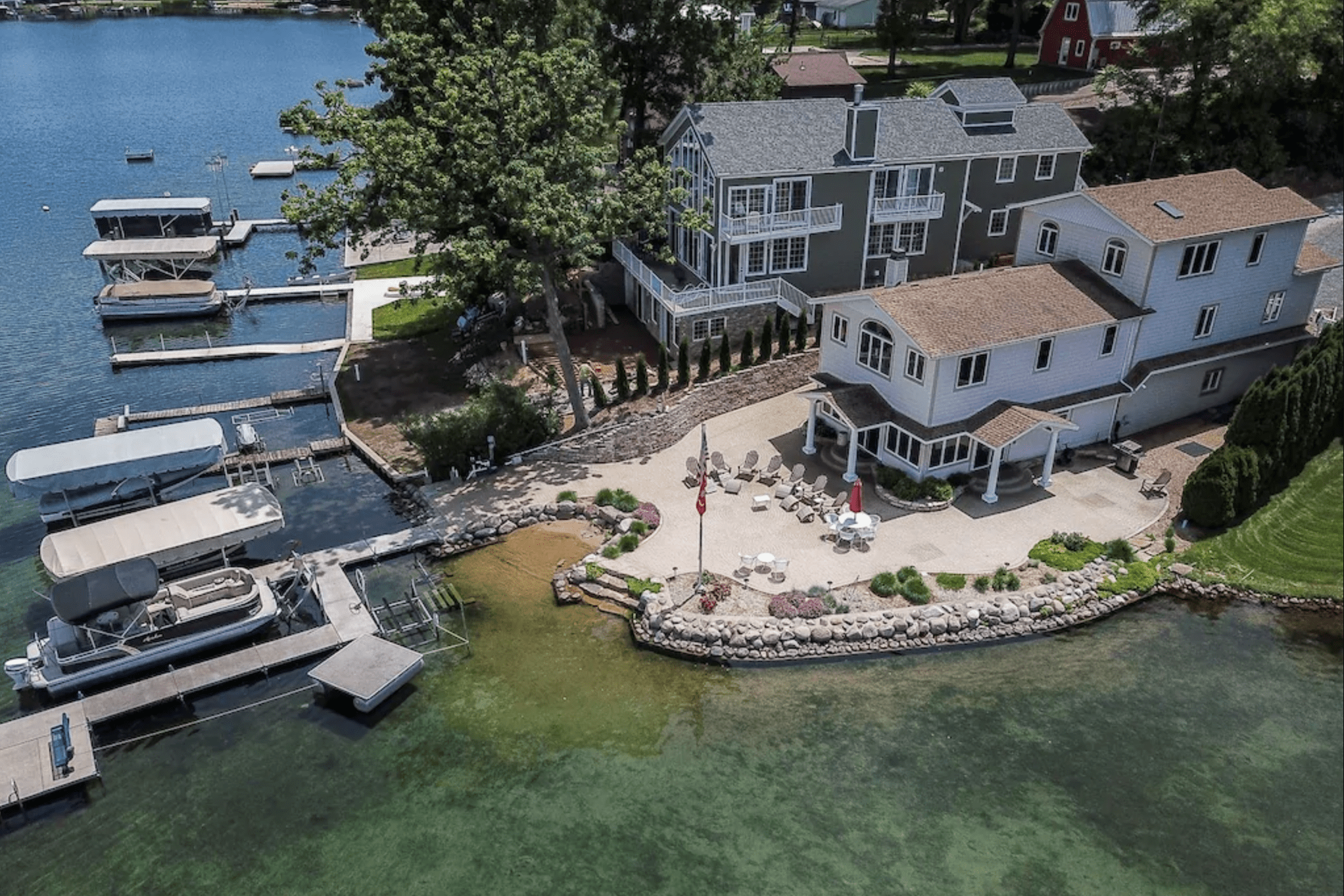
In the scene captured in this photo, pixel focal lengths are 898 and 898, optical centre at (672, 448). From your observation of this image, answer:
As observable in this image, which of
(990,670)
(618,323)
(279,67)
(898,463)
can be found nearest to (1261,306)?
(898,463)

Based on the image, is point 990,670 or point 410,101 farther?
point 410,101

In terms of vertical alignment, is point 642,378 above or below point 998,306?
below

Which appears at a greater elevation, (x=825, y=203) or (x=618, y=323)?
(x=825, y=203)

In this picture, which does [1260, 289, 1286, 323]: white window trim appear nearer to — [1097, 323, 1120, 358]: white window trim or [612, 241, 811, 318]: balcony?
[1097, 323, 1120, 358]: white window trim

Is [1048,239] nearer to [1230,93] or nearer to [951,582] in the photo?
[951,582]

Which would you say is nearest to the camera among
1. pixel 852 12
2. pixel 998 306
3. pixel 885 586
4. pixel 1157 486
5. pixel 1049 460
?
pixel 885 586

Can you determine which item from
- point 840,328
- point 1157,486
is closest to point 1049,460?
point 1157,486

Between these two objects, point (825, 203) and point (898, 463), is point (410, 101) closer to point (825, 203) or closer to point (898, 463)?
point (825, 203)
